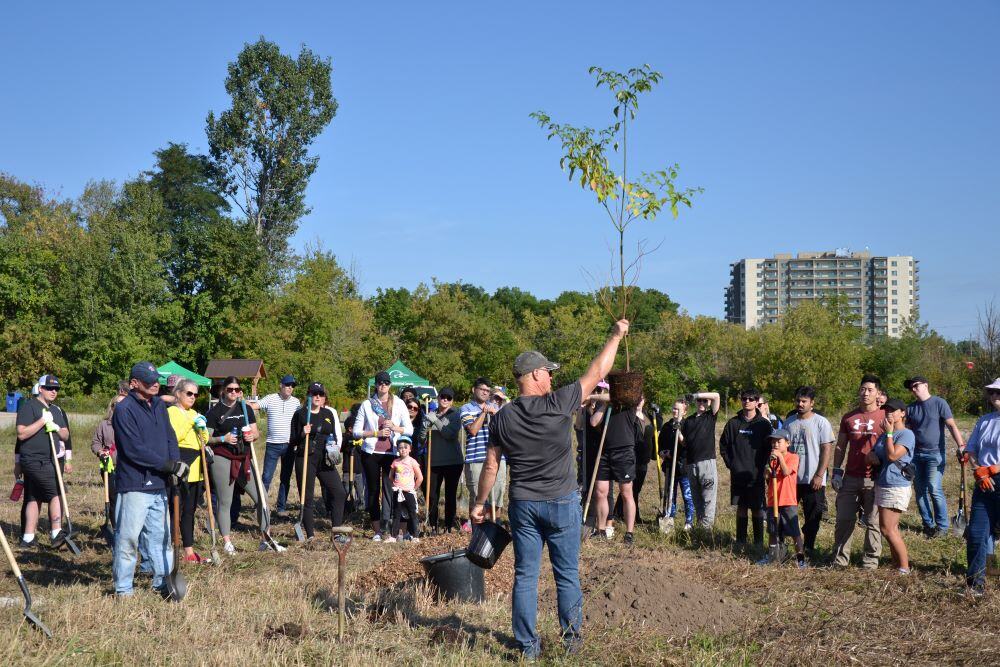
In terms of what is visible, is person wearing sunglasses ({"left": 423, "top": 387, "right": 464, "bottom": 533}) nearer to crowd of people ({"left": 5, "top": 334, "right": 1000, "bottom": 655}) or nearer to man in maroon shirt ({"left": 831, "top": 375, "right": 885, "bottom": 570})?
crowd of people ({"left": 5, "top": 334, "right": 1000, "bottom": 655})

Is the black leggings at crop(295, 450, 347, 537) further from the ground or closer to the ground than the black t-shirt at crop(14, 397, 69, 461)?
closer to the ground

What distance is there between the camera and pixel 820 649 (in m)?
5.92

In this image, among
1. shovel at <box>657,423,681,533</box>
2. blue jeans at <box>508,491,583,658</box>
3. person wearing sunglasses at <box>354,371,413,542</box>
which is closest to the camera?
blue jeans at <box>508,491,583,658</box>

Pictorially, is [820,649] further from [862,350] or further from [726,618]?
[862,350]

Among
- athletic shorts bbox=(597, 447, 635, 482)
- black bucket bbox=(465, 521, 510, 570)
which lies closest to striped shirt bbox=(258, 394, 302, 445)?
athletic shorts bbox=(597, 447, 635, 482)

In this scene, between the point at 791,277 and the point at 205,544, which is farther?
the point at 791,277

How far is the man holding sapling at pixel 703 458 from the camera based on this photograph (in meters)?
10.8

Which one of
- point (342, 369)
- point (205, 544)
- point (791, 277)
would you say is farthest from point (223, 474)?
point (791, 277)

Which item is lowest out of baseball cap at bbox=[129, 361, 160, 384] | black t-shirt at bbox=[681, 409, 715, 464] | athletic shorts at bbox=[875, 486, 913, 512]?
athletic shorts at bbox=[875, 486, 913, 512]

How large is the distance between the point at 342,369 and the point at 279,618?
1522 inches

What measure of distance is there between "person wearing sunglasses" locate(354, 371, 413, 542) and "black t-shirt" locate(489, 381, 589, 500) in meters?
5.05

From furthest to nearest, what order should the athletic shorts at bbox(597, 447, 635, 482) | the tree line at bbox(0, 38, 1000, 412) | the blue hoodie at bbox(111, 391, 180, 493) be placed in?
the tree line at bbox(0, 38, 1000, 412) → the athletic shorts at bbox(597, 447, 635, 482) → the blue hoodie at bbox(111, 391, 180, 493)

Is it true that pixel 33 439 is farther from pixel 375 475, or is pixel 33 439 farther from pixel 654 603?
pixel 654 603

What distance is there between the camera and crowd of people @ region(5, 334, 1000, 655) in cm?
557
